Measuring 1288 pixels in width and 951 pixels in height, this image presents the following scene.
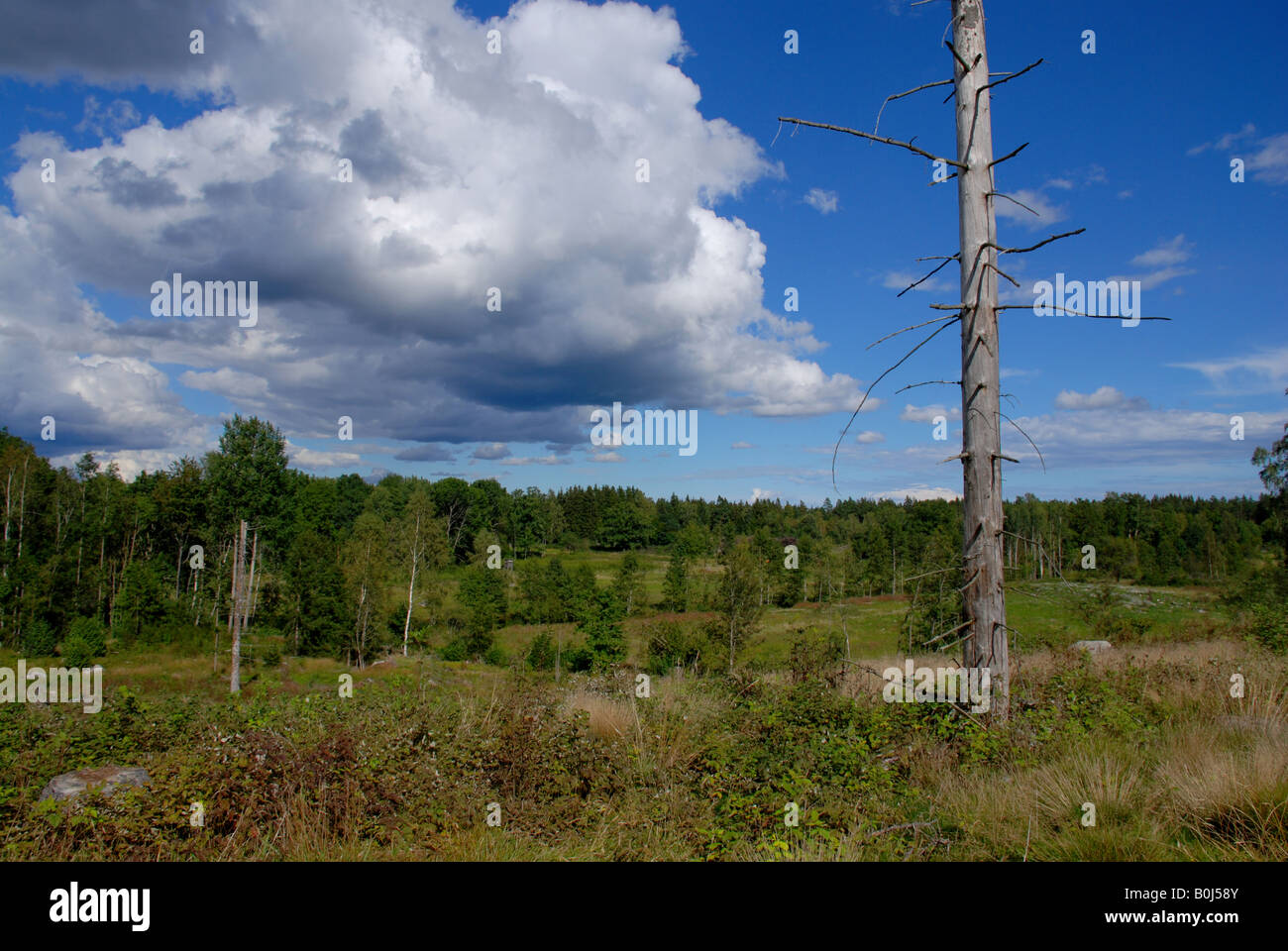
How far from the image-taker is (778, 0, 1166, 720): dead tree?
5.68 meters

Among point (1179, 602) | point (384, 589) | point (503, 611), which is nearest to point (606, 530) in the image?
point (503, 611)

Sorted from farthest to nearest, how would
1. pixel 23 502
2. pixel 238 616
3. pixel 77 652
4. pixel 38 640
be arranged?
pixel 23 502 < pixel 38 640 < pixel 77 652 < pixel 238 616

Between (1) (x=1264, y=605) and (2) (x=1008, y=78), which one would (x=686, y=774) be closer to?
(2) (x=1008, y=78)

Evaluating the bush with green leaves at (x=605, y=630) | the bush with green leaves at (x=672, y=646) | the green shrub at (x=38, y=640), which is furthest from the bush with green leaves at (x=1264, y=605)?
the green shrub at (x=38, y=640)

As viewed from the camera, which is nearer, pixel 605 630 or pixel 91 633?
pixel 605 630

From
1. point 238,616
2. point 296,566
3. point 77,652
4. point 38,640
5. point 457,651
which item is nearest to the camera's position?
point 238,616

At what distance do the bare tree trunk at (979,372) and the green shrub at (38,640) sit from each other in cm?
5260

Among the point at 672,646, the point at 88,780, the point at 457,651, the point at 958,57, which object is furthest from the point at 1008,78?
the point at 457,651

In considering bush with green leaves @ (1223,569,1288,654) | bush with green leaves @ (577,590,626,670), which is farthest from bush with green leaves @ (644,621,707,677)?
bush with green leaves @ (1223,569,1288,654)

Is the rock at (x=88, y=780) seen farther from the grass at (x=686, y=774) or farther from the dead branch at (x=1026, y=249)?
the dead branch at (x=1026, y=249)

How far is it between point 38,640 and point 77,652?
542 cm

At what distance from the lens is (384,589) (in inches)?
1905

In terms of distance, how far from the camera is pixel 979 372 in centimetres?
569
